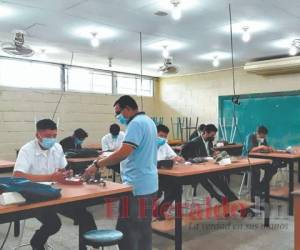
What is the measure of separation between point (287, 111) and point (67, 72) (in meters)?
4.81

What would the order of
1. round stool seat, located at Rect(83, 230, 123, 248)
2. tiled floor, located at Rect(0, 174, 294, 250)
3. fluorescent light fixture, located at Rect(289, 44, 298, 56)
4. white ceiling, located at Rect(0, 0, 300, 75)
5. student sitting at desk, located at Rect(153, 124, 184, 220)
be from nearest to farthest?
1. round stool seat, located at Rect(83, 230, 123, 248)
2. student sitting at desk, located at Rect(153, 124, 184, 220)
3. tiled floor, located at Rect(0, 174, 294, 250)
4. white ceiling, located at Rect(0, 0, 300, 75)
5. fluorescent light fixture, located at Rect(289, 44, 298, 56)

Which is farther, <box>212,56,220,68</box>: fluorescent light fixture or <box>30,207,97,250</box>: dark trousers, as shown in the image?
<box>212,56,220,68</box>: fluorescent light fixture

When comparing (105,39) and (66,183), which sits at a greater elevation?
(105,39)

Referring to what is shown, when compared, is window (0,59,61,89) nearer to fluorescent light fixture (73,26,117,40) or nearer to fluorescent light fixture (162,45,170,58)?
fluorescent light fixture (73,26,117,40)

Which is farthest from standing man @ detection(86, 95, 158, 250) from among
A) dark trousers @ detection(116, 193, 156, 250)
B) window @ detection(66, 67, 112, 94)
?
window @ detection(66, 67, 112, 94)

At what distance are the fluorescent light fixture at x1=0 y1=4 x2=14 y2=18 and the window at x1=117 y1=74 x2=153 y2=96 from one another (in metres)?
4.47

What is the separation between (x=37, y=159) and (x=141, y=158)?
90 centimetres

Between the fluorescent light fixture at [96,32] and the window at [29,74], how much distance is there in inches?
87.9

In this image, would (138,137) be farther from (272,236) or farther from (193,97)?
(193,97)

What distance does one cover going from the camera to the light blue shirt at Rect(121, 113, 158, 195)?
2.44 m

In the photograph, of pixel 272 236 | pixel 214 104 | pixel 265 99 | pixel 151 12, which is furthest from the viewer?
pixel 214 104

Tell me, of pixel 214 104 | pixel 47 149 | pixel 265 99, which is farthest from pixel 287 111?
pixel 47 149

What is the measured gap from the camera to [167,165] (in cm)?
323

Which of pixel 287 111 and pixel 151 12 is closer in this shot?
pixel 151 12
